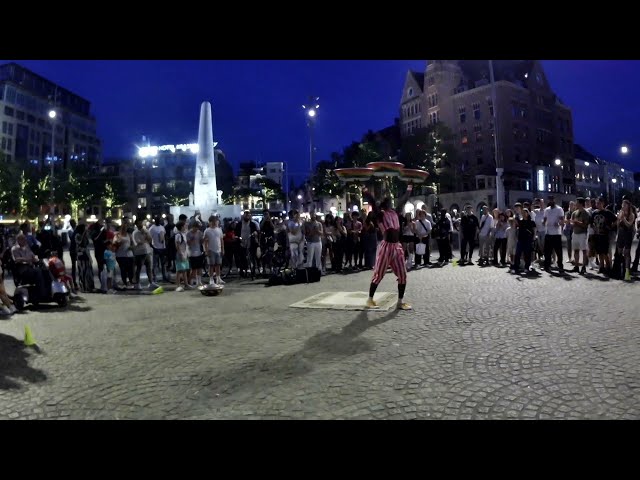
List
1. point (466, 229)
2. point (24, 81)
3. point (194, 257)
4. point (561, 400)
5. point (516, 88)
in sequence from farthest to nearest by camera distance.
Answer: point (24, 81), point (516, 88), point (466, 229), point (194, 257), point (561, 400)

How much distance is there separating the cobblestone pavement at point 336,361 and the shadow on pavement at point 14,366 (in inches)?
1.0

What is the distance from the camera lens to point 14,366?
222 inches

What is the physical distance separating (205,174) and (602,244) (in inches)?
985

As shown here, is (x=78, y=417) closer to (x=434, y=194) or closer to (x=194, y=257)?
(x=194, y=257)

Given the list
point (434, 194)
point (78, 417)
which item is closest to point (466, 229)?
point (78, 417)

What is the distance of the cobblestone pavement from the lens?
13.1ft

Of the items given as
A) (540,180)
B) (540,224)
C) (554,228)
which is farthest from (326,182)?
(554,228)

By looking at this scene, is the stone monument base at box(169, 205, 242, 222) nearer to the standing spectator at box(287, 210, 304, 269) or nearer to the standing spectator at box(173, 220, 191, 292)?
the standing spectator at box(287, 210, 304, 269)

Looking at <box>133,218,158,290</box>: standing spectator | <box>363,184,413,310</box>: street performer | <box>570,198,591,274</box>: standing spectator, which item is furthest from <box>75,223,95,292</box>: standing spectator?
<box>570,198,591,274</box>: standing spectator

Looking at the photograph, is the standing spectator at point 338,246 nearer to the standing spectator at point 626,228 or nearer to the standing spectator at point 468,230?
the standing spectator at point 468,230

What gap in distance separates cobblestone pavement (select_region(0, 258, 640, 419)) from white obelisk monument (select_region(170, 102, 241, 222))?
73.1ft
